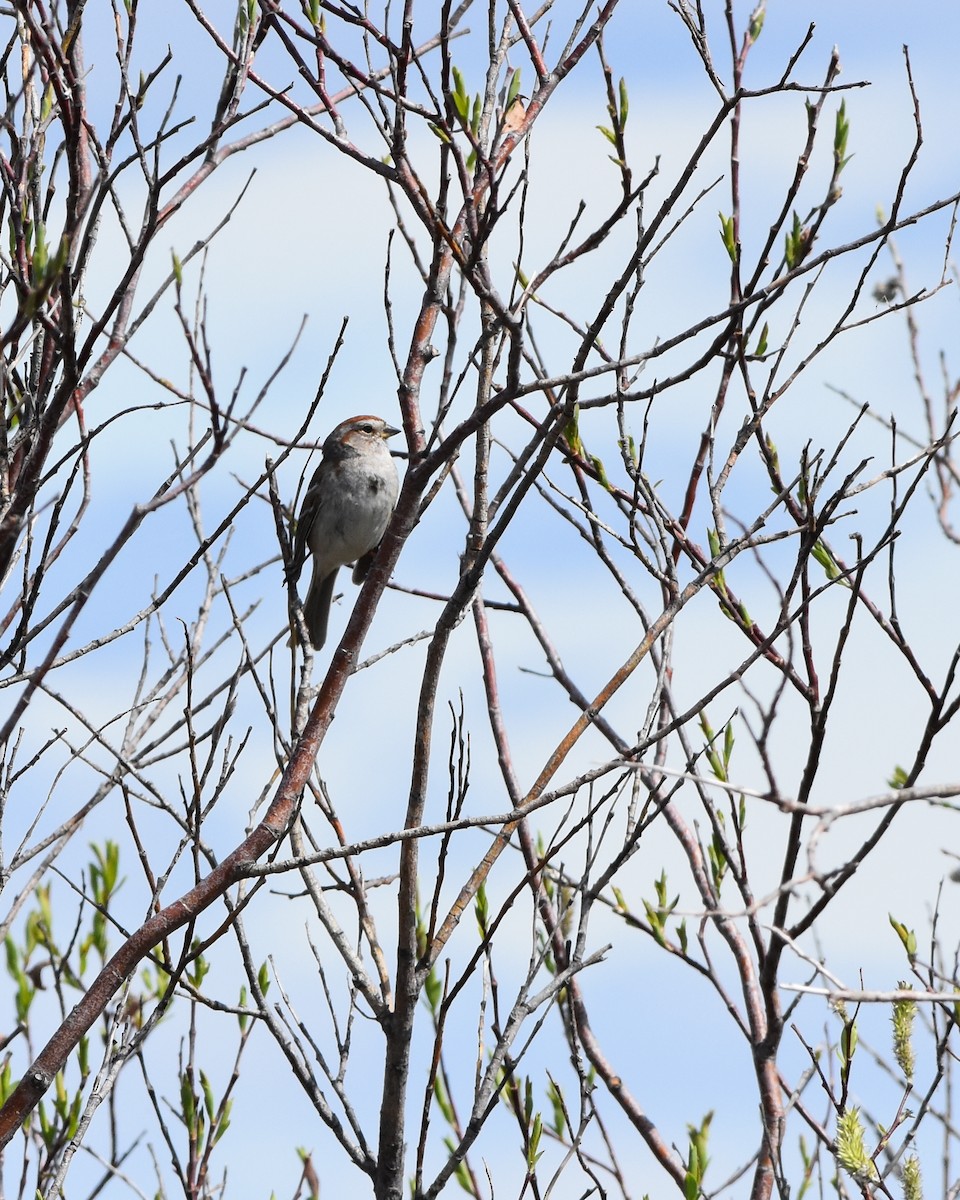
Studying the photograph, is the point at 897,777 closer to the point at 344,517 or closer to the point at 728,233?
the point at 728,233

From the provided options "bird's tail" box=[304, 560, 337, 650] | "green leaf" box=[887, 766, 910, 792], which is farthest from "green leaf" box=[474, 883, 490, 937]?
"bird's tail" box=[304, 560, 337, 650]

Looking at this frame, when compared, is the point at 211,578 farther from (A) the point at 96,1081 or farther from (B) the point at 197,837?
(A) the point at 96,1081

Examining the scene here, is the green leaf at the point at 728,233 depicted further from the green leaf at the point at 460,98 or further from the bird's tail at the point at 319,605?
the bird's tail at the point at 319,605

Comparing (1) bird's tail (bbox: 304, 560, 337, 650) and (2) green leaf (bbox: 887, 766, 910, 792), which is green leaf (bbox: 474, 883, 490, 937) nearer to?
(2) green leaf (bbox: 887, 766, 910, 792)

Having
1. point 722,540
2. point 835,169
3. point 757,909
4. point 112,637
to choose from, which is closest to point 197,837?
point 112,637

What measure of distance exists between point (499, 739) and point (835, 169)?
2416 mm

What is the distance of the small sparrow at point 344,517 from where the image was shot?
335 inches

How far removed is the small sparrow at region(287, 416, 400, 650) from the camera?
8500 millimetres

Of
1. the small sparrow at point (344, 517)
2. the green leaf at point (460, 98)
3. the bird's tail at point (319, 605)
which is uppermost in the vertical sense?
the small sparrow at point (344, 517)

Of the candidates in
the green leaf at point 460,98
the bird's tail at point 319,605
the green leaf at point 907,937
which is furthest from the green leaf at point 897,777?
the bird's tail at point 319,605

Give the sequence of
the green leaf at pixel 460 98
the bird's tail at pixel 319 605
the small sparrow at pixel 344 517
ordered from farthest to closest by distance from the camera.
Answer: the small sparrow at pixel 344 517 < the bird's tail at pixel 319 605 < the green leaf at pixel 460 98

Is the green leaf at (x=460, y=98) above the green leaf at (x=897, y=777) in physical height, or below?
above

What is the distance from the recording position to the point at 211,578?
213 inches

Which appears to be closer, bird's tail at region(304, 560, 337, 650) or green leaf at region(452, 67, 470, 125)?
green leaf at region(452, 67, 470, 125)
